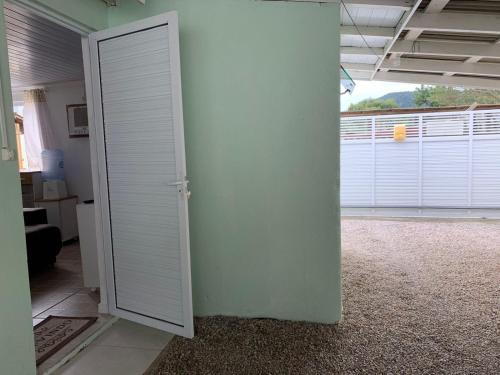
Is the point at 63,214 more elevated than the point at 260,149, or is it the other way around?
the point at 260,149

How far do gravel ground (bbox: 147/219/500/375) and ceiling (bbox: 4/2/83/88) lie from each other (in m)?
2.59

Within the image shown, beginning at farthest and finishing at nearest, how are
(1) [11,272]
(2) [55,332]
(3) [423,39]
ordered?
(3) [423,39], (2) [55,332], (1) [11,272]

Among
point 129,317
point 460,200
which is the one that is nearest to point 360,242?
point 460,200

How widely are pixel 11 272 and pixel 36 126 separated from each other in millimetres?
4502

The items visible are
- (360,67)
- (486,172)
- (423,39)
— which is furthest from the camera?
(486,172)

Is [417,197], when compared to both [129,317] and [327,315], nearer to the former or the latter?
[327,315]

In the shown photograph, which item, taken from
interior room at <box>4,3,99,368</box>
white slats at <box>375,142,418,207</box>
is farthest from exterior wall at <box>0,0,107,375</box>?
white slats at <box>375,142,418,207</box>

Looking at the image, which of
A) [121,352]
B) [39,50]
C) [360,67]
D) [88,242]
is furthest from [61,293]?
[360,67]

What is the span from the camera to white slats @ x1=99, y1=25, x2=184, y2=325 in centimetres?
236

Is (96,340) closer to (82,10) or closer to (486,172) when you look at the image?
(82,10)

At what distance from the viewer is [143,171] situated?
248cm

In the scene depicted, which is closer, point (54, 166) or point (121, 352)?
point (121, 352)

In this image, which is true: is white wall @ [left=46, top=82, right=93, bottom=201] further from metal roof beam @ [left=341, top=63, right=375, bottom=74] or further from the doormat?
metal roof beam @ [left=341, top=63, right=375, bottom=74]

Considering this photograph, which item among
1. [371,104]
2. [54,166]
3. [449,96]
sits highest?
[449,96]
